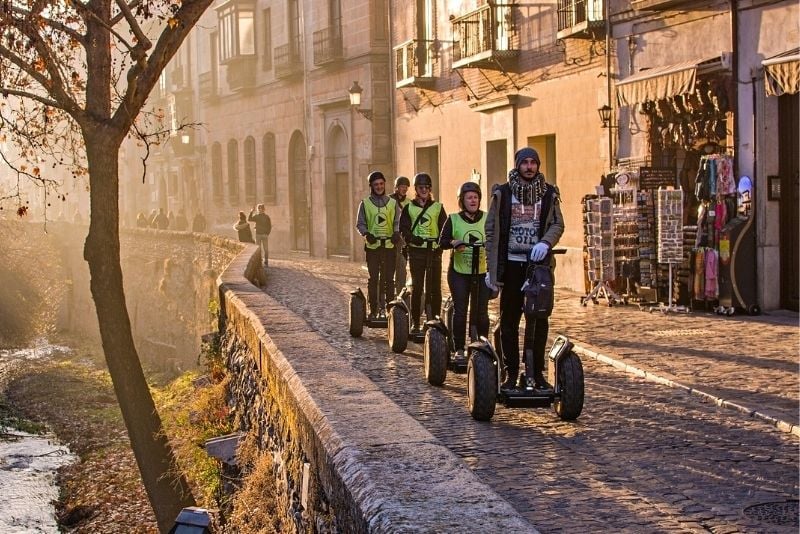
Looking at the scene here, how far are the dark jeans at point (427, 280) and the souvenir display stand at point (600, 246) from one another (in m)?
4.72

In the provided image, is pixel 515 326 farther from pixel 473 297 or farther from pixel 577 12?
pixel 577 12

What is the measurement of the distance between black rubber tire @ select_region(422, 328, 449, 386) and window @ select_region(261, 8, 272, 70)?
28703 mm

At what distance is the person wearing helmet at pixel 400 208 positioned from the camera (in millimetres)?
12797

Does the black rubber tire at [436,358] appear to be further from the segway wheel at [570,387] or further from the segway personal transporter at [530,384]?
the segway wheel at [570,387]

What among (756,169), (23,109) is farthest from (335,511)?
(756,169)

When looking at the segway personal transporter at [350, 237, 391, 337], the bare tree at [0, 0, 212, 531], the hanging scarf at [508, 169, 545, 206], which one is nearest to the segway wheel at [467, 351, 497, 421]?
the hanging scarf at [508, 169, 545, 206]

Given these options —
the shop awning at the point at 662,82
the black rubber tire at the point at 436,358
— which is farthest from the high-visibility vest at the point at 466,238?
the shop awning at the point at 662,82

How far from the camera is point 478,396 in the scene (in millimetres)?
8164

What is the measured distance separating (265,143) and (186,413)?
2455cm

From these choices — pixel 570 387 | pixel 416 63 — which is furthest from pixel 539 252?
pixel 416 63

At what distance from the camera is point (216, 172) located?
4541 cm

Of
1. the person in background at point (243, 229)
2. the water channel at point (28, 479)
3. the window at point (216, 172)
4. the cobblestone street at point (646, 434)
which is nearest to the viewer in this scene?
the cobblestone street at point (646, 434)

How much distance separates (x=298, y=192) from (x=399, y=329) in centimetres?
2450

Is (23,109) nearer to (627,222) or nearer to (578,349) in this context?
(578,349)
